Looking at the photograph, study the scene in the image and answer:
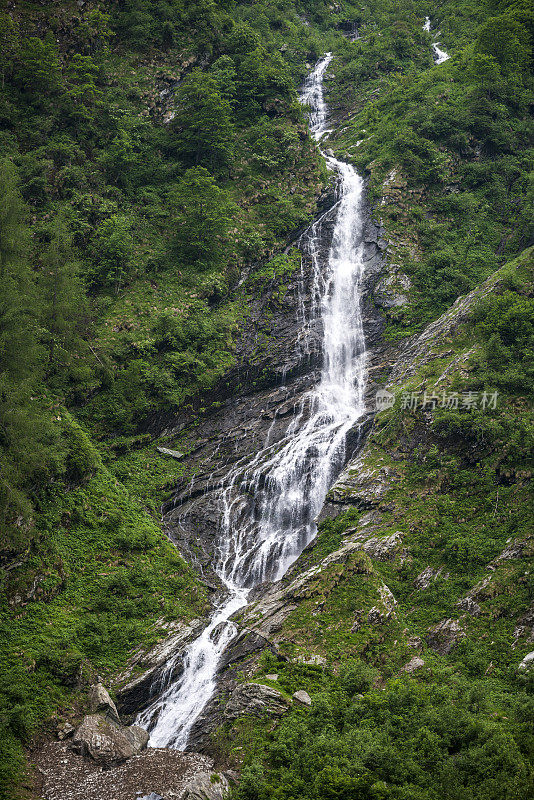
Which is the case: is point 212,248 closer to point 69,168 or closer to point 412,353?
point 69,168

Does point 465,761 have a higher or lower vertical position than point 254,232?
lower

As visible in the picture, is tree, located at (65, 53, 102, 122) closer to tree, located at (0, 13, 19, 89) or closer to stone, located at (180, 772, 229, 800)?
tree, located at (0, 13, 19, 89)

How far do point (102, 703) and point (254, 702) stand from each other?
201 inches

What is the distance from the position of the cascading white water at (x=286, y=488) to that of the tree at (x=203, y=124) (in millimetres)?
8828

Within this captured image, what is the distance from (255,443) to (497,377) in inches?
460

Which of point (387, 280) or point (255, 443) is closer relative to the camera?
point (255, 443)

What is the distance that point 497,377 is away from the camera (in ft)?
68.0

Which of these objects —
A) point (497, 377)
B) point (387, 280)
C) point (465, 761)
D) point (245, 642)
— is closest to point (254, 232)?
point (387, 280)

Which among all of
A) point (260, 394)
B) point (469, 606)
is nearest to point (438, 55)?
point (260, 394)

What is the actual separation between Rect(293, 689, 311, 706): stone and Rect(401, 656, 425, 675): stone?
2945mm

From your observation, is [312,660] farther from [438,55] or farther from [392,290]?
[438,55]

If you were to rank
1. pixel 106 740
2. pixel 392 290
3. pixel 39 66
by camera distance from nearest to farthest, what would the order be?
pixel 106 740 < pixel 392 290 < pixel 39 66

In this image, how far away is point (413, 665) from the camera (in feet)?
50.6

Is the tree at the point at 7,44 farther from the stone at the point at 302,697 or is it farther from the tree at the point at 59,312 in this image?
the stone at the point at 302,697
